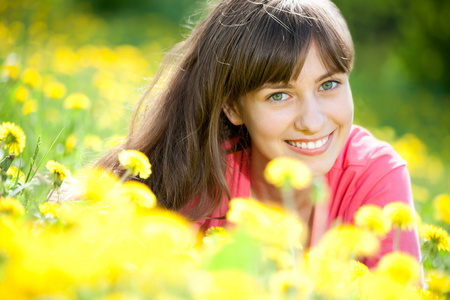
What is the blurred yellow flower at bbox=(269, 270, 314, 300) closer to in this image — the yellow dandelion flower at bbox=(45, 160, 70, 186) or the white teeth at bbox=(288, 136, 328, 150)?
the yellow dandelion flower at bbox=(45, 160, 70, 186)

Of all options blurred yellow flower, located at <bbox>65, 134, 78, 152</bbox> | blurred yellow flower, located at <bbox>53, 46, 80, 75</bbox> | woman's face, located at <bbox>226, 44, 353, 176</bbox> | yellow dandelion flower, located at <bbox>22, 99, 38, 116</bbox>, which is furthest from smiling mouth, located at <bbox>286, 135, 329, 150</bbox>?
blurred yellow flower, located at <bbox>53, 46, 80, 75</bbox>

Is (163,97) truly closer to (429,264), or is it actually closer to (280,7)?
(280,7)

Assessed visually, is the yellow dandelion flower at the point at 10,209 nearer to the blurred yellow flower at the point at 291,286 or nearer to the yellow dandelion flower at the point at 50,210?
the yellow dandelion flower at the point at 50,210

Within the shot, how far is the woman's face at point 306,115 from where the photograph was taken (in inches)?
66.1

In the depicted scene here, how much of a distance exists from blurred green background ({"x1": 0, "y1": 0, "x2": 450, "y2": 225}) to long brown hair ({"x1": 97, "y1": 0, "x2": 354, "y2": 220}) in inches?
10.7

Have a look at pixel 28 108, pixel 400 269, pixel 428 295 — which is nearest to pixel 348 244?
pixel 400 269

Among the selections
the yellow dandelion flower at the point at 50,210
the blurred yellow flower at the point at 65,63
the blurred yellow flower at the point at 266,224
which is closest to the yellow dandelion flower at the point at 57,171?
the yellow dandelion flower at the point at 50,210

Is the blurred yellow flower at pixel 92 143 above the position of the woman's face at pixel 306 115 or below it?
below

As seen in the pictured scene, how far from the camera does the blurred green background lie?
7.88 ft

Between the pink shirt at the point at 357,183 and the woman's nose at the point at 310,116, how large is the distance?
1.00 feet

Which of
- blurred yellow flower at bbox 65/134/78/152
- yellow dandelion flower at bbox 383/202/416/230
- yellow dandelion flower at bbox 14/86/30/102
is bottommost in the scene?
blurred yellow flower at bbox 65/134/78/152

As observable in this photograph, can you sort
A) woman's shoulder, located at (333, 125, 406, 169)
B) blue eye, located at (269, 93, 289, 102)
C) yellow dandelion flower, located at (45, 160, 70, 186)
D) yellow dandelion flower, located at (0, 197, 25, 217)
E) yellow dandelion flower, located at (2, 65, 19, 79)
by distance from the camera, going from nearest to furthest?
yellow dandelion flower, located at (0, 197, 25, 217), yellow dandelion flower, located at (45, 160, 70, 186), blue eye, located at (269, 93, 289, 102), woman's shoulder, located at (333, 125, 406, 169), yellow dandelion flower, located at (2, 65, 19, 79)

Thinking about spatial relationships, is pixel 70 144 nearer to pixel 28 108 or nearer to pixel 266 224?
pixel 28 108

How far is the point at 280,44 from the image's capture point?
5.52 feet
